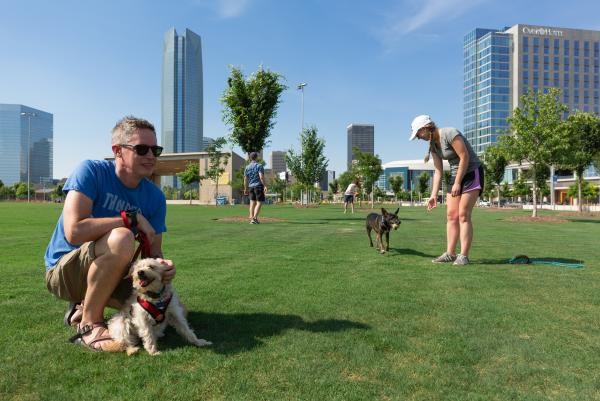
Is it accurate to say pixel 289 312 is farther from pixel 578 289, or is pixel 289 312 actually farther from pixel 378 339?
pixel 578 289

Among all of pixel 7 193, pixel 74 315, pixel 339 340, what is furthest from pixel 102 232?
pixel 7 193

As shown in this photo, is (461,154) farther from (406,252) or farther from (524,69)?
(524,69)

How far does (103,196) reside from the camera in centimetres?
339

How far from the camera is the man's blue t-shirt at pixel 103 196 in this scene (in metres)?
3.24

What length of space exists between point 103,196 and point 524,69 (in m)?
152

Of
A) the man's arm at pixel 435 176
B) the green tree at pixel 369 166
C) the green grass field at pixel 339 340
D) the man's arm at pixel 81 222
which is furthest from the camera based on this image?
the green tree at pixel 369 166

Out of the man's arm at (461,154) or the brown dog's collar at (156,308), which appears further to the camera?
the man's arm at (461,154)

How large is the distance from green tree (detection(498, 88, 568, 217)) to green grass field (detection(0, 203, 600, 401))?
2020 cm

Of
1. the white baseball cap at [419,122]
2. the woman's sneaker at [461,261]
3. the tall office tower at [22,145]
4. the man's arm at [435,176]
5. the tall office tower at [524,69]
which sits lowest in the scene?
the woman's sneaker at [461,261]

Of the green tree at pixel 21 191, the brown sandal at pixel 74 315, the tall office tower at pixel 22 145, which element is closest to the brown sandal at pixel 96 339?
the brown sandal at pixel 74 315

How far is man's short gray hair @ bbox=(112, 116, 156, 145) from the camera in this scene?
3.33m

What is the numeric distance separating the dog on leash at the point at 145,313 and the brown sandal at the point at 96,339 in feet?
0.14

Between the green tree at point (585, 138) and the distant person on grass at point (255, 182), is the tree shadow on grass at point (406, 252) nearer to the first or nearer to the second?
the distant person on grass at point (255, 182)

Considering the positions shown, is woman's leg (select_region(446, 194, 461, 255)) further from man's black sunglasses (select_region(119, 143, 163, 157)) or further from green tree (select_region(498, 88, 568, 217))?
green tree (select_region(498, 88, 568, 217))
